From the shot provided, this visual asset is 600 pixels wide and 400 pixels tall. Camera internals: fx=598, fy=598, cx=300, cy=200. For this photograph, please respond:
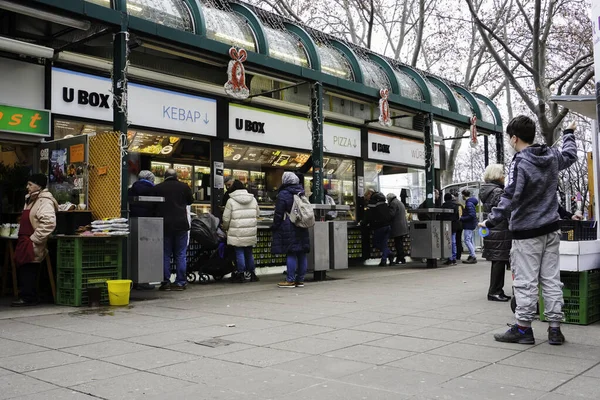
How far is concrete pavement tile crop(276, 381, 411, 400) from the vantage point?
363 cm

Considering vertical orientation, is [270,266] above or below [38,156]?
below

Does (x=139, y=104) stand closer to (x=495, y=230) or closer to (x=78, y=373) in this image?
(x=495, y=230)

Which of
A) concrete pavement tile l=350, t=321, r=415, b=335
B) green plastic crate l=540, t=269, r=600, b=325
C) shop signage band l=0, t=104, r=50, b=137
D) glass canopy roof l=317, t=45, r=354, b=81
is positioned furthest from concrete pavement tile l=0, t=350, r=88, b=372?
glass canopy roof l=317, t=45, r=354, b=81

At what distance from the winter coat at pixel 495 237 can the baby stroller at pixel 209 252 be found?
184 inches

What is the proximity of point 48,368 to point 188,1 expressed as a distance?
637cm

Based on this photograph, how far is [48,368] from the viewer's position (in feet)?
14.5

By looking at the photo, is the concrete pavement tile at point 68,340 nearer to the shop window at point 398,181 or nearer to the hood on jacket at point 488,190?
the hood on jacket at point 488,190

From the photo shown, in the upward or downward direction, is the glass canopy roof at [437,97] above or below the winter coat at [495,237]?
above

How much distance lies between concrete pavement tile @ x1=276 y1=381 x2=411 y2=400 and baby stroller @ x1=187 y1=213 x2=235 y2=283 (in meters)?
6.68

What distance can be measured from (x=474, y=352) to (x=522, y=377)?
811 mm

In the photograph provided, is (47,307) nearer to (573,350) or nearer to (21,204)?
(21,204)

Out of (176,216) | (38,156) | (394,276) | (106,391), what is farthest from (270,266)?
(106,391)

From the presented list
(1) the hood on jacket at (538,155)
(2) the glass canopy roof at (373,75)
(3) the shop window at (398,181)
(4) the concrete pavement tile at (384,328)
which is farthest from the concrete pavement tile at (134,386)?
(3) the shop window at (398,181)

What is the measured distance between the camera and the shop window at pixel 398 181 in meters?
16.5
